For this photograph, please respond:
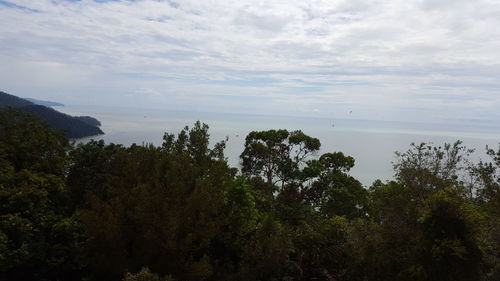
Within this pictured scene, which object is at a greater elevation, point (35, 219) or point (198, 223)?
point (198, 223)

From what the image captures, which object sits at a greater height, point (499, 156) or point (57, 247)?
point (499, 156)

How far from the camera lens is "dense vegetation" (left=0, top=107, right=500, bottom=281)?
28.0 feet

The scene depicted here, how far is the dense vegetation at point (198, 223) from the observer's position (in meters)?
8.54

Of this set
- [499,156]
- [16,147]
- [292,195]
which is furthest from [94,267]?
[292,195]

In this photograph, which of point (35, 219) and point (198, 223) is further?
point (35, 219)

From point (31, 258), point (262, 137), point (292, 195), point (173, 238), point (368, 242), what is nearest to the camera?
point (173, 238)

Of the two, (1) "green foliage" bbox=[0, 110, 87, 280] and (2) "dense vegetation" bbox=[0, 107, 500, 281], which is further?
(1) "green foliage" bbox=[0, 110, 87, 280]

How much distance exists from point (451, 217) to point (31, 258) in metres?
11.5

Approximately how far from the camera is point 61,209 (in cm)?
1302

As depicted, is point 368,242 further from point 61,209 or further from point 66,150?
point 66,150

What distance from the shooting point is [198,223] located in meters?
9.34

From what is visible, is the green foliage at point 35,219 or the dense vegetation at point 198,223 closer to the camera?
the dense vegetation at point 198,223

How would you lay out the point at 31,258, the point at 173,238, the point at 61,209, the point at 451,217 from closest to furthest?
the point at 451,217 → the point at 173,238 → the point at 31,258 → the point at 61,209

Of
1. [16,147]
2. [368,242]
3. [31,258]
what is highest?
[16,147]
